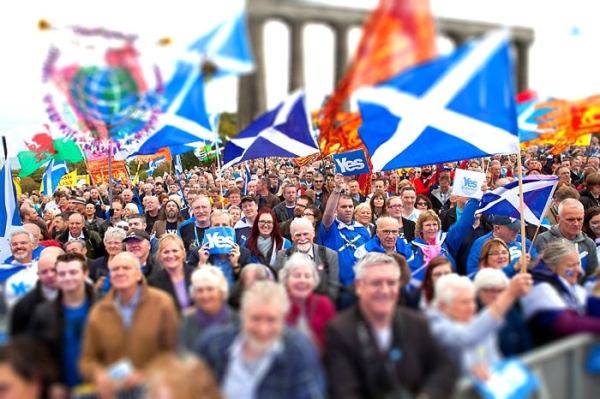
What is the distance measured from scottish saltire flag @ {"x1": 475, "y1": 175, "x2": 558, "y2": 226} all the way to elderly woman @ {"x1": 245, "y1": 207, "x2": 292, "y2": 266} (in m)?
2.29

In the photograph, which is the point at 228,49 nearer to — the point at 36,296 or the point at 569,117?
the point at 36,296

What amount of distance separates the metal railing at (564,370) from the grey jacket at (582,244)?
2306 mm

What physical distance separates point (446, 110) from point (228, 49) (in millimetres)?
1682

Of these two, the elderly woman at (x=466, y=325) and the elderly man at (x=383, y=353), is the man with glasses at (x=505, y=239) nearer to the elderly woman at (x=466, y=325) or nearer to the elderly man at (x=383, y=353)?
the elderly woman at (x=466, y=325)

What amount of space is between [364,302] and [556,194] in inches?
207

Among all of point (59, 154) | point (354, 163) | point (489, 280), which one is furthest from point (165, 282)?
point (59, 154)

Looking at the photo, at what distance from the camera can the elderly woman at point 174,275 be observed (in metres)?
4.79

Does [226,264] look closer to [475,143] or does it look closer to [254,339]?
[475,143]

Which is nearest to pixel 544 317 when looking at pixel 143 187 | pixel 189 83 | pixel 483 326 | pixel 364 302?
pixel 483 326

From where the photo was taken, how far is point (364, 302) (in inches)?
134

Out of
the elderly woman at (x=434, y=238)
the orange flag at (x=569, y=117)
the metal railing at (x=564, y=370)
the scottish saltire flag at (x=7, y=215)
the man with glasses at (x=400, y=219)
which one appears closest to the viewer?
the metal railing at (x=564, y=370)

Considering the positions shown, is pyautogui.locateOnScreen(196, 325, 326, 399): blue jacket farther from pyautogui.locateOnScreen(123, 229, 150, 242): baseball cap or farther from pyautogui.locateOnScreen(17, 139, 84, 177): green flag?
pyautogui.locateOnScreen(17, 139, 84, 177): green flag

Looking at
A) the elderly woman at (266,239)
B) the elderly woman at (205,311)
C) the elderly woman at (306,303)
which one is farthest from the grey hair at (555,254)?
the elderly woman at (266,239)

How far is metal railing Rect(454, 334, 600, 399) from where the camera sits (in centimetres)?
333
